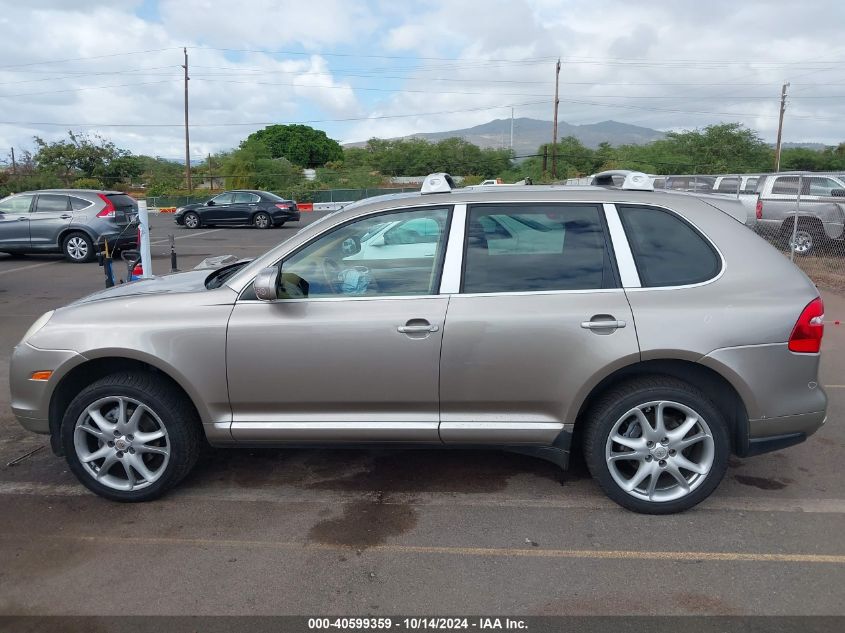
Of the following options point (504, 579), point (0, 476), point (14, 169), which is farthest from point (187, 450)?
point (14, 169)

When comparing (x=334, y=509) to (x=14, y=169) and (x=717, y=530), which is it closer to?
(x=717, y=530)

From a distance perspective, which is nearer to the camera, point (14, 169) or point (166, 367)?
point (166, 367)

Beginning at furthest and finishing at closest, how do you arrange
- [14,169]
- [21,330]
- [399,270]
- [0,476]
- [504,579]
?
[14,169]
[21,330]
[0,476]
[399,270]
[504,579]

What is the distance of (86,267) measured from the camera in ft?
50.8

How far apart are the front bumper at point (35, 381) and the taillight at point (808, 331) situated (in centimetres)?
385

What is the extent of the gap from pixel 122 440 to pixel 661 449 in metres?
2.99

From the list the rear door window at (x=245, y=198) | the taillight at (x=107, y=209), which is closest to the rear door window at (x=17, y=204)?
the taillight at (x=107, y=209)

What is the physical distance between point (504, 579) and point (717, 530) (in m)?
1.27

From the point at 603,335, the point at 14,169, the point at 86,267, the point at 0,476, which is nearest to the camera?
the point at 603,335

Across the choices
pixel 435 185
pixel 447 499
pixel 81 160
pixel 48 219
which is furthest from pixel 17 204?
pixel 81 160

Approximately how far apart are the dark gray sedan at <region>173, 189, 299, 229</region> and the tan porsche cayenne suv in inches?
916

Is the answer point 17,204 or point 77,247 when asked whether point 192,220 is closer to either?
point 17,204

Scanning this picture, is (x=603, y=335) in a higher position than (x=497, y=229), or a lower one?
lower

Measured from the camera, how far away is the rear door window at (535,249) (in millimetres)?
3982
